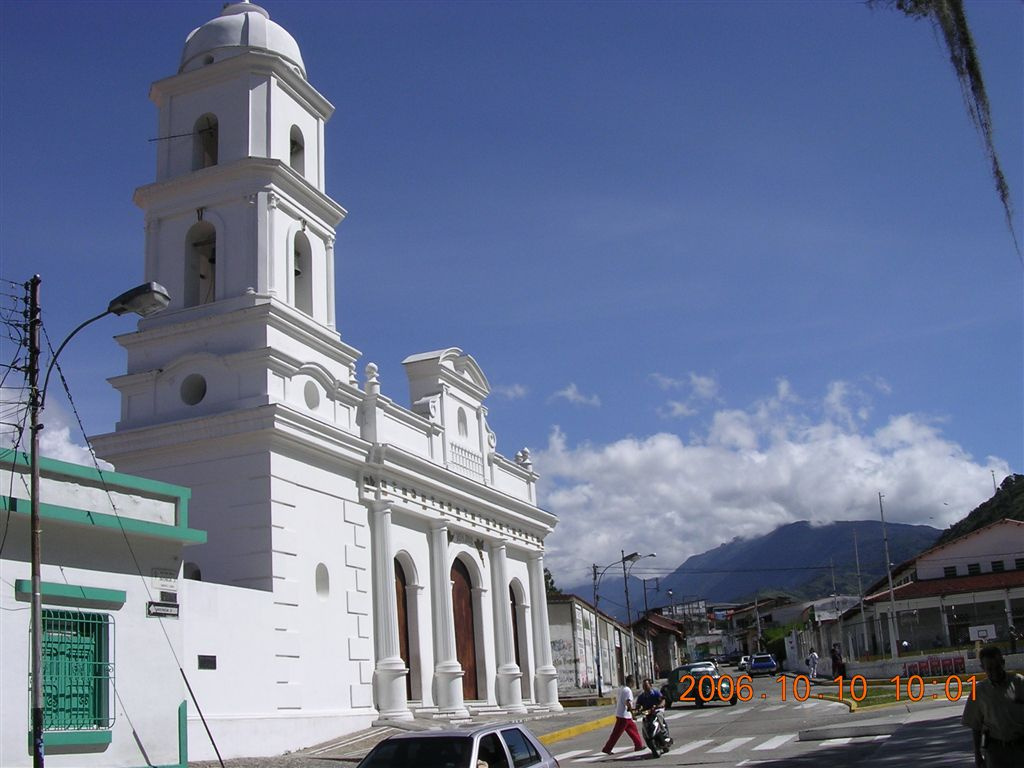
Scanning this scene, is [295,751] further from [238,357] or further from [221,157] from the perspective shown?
[221,157]

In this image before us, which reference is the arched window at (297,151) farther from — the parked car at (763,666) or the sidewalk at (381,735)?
the parked car at (763,666)

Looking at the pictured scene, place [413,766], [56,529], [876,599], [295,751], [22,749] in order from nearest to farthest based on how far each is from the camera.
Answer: [413,766] < [22,749] < [56,529] < [295,751] < [876,599]

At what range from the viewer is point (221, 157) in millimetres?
27234

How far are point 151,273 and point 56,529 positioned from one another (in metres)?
12.9

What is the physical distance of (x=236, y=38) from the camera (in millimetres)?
27922

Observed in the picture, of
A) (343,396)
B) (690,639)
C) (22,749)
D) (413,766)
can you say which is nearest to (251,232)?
(343,396)

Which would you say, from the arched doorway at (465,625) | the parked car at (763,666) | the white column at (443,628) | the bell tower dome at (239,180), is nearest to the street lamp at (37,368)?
the bell tower dome at (239,180)

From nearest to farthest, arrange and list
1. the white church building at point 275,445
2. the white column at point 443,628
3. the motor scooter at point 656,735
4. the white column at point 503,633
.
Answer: the motor scooter at point 656,735 → the white church building at point 275,445 → the white column at point 443,628 → the white column at point 503,633

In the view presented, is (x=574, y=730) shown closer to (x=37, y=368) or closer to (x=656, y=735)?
(x=656, y=735)

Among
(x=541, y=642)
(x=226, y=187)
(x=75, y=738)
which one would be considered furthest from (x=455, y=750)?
(x=541, y=642)

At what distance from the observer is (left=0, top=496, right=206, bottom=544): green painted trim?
1457cm

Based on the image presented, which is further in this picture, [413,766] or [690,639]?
[690,639]

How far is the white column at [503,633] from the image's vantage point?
112 feet

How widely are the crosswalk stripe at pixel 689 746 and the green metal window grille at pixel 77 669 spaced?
394 inches
